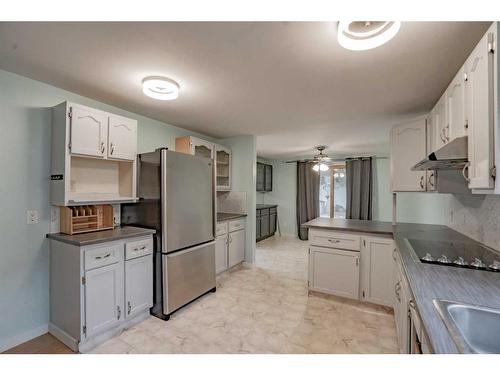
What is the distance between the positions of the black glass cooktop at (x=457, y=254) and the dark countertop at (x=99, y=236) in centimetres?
228

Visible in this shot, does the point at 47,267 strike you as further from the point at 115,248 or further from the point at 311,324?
the point at 311,324

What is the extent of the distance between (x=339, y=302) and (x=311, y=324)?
617 millimetres

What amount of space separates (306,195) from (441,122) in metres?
4.45

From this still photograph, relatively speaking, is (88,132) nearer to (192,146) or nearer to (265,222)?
(192,146)

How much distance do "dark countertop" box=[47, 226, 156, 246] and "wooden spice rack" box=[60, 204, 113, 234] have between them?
7 centimetres

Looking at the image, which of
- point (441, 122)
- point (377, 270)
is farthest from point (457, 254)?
point (441, 122)

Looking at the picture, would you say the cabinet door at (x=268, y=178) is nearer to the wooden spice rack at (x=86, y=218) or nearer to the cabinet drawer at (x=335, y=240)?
the cabinet drawer at (x=335, y=240)

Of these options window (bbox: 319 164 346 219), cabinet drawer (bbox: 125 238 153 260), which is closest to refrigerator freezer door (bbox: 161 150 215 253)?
cabinet drawer (bbox: 125 238 153 260)

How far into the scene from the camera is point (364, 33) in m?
1.28

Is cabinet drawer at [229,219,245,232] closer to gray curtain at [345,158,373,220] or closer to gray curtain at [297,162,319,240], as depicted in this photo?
gray curtain at [297,162,319,240]

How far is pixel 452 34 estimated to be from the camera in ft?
4.37

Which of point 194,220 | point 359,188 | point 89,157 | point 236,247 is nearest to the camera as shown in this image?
point 89,157
